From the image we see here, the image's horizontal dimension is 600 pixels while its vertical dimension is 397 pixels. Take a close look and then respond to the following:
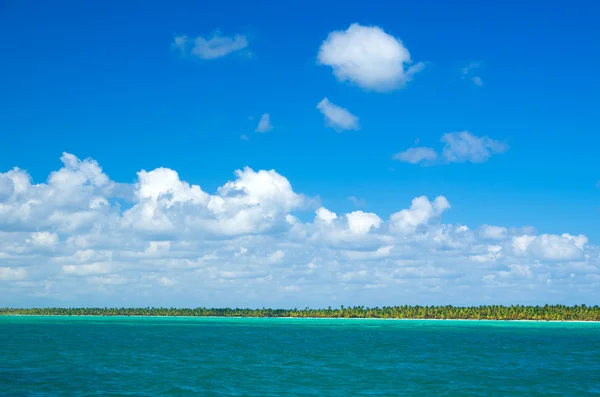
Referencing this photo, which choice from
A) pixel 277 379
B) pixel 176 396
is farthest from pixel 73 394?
pixel 277 379

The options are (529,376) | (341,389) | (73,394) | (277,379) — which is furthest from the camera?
(529,376)

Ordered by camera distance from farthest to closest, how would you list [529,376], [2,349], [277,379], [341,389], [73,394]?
[2,349] → [529,376] → [277,379] → [341,389] → [73,394]

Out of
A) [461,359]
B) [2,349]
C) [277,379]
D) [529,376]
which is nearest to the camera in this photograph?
[277,379]

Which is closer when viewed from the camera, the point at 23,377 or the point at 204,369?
the point at 23,377

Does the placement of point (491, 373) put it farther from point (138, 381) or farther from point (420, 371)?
point (138, 381)

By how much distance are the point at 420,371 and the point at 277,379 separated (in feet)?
68.2

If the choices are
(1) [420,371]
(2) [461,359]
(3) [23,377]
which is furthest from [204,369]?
(2) [461,359]

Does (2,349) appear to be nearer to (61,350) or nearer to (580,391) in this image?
(61,350)

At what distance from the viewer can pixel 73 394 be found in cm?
5591

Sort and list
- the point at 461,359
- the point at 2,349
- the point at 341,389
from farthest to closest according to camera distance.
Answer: the point at 2,349
the point at 461,359
the point at 341,389

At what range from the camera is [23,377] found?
66.2m

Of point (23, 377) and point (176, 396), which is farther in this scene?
point (23, 377)

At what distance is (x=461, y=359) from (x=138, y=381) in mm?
55179

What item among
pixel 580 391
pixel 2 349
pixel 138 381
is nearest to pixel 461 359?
pixel 580 391
